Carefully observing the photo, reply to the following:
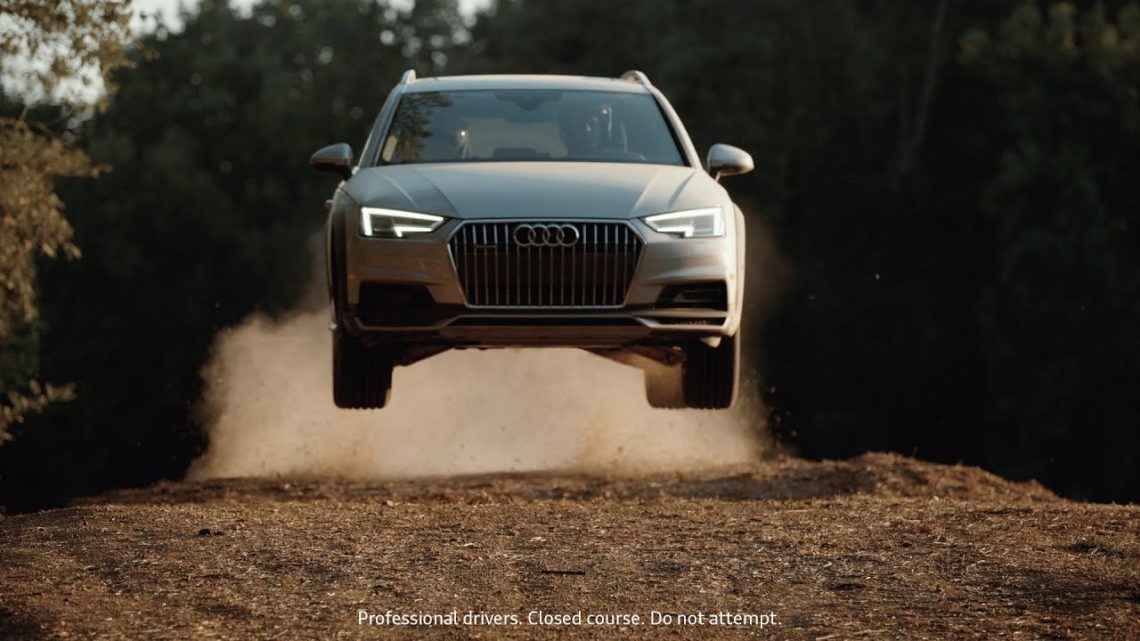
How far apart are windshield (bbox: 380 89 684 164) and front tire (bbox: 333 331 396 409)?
1099 mm

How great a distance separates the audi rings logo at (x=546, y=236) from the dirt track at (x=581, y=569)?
1.56 meters

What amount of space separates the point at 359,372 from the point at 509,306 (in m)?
1.47

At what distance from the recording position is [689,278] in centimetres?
1012

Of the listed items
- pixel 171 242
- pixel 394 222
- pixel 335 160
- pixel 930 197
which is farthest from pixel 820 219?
pixel 394 222

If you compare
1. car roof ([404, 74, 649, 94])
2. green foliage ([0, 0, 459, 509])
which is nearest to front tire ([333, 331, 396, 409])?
car roof ([404, 74, 649, 94])

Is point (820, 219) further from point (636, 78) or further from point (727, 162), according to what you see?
point (727, 162)

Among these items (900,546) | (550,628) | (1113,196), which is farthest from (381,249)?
(1113,196)

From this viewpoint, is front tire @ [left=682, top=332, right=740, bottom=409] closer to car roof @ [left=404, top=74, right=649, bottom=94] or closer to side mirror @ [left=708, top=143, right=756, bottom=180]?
side mirror @ [left=708, top=143, right=756, bottom=180]

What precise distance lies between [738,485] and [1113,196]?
2925 cm

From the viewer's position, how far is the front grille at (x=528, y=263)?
9.88 meters

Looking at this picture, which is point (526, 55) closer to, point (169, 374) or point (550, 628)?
point (169, 374)

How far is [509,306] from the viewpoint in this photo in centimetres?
990

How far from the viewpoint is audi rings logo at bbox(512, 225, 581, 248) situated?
986 centimetres

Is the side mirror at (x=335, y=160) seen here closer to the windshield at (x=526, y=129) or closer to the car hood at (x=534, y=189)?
the windshield at (x=526, y=129)
